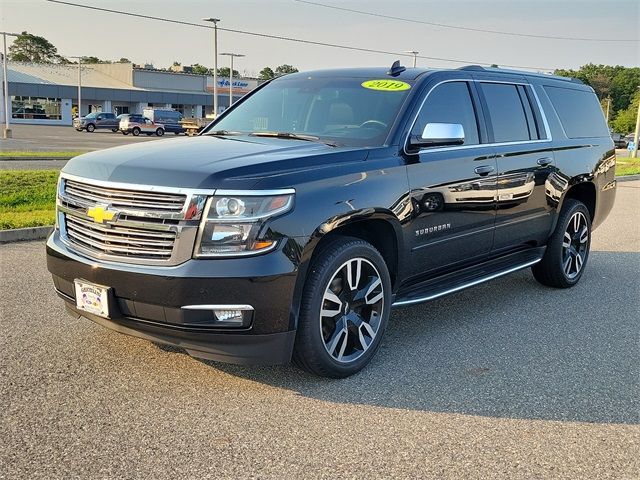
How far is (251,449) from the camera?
3334mm

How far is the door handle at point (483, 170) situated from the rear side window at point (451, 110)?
209mm

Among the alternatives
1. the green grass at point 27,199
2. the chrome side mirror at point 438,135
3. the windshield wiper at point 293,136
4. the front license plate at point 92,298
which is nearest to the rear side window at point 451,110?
the chrome side mirror at point 438,135

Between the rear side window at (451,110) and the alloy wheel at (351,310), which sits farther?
the rear side window at (451,110)

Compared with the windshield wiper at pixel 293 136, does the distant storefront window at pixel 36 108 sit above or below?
above

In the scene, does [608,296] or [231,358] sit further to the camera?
[608,296]

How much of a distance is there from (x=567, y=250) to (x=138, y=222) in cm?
465

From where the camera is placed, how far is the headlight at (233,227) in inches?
144

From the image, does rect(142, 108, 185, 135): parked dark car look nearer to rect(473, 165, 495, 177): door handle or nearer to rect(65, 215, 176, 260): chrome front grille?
rect(473, 165, 495, 177): door handle

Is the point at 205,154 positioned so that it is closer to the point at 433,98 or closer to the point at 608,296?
the point at 433,98

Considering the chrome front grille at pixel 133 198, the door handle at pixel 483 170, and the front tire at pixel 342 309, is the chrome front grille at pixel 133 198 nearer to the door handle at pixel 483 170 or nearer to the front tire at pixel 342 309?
the front tire at pixel 342 309

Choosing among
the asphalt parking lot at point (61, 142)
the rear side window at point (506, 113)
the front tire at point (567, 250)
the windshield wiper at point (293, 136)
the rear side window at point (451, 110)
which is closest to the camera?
the windshield wiper at point (293, 136)

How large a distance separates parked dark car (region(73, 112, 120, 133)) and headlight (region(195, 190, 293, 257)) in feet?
175

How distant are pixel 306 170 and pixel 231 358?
3.83ft

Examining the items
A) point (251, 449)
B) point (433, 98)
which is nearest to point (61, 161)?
point (433, 98)
